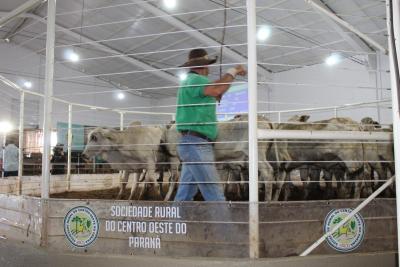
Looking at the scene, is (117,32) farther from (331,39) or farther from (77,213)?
(77,213)

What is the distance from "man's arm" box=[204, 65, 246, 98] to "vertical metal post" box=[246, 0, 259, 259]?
0.26 metres

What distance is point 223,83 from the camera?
3.40 meters

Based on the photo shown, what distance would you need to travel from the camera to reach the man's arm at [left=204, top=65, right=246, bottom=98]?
3412mm

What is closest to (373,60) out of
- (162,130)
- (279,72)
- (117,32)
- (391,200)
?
(279,72)

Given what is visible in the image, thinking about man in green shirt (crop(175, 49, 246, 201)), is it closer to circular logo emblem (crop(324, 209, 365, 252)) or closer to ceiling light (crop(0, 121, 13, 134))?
circular logo emblem (crop(324, 209, 365, 252))

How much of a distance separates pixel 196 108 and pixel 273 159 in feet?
9.77

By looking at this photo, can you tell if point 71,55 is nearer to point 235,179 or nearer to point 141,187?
point 141,187

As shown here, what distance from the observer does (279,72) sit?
20.4 m

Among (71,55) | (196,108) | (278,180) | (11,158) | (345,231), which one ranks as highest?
(71,55)

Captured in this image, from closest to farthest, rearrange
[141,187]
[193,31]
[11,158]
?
1. [141,187]
2. [11,158]
3. [193,31]

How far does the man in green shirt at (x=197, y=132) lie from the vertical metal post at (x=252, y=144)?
19.1 inches

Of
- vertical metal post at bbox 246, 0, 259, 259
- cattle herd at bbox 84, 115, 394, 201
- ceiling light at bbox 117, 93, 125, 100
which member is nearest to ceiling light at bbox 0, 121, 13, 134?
cattle herd at bbox 84, 115, 394, 201

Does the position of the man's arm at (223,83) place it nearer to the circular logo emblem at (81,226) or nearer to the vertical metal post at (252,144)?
the vertical metal post at (252,144)

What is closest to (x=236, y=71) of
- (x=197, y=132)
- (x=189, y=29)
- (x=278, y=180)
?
(x=197, y=132)
